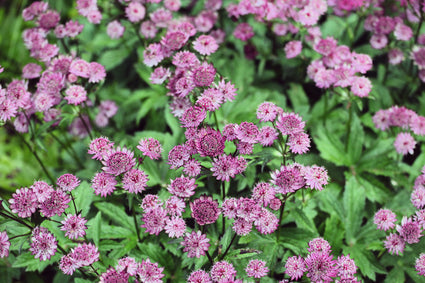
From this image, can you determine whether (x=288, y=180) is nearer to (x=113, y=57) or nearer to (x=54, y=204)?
(x=54, y=204)

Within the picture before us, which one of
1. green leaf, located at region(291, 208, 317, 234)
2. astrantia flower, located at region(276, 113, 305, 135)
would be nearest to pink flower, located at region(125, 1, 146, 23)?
astrantia flower, located at region(276, 113, 305, 135)

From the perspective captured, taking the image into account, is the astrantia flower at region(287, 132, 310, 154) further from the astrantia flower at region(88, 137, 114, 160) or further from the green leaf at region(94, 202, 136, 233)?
the green leaf at region(94, 202, 136, 233)

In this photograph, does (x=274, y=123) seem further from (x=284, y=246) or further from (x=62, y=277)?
(x=62, y=277)

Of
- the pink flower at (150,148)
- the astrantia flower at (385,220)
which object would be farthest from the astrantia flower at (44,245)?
the astrantia flower at (385,220)

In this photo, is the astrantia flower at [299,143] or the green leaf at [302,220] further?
the green leaf at [302,220]

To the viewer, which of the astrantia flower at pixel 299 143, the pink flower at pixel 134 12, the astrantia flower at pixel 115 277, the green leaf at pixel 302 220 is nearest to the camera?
the astrantia flower at pixel 115 277

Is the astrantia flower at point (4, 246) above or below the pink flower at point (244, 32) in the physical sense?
below

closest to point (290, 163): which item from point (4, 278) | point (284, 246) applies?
point (284, 246)

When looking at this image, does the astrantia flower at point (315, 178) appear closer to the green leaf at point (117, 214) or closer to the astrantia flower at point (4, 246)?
the green leaf at point (117, 214)
